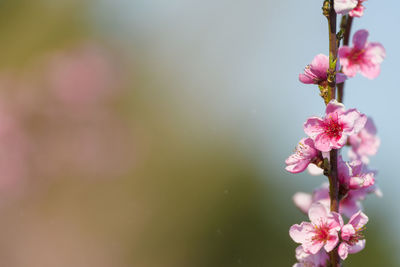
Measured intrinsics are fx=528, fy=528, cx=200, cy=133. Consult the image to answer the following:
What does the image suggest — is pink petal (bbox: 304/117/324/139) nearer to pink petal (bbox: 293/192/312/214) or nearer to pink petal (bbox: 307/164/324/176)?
pink petal (bbox: 307/164/324/176)

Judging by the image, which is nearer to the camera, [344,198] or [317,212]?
[317,212]

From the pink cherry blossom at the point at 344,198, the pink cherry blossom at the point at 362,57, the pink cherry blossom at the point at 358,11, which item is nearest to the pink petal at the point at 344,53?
the pink cherry blossom at the point at 362,57

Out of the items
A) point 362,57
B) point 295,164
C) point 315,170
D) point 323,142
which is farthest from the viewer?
point 362,57

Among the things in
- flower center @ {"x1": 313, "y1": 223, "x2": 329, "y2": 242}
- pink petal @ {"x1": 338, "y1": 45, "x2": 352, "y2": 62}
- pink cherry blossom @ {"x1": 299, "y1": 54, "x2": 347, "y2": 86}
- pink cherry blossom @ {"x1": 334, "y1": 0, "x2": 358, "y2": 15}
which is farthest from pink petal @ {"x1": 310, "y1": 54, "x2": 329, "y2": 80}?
flower center @ {"x1": 313, "y1": 223, "x2": 329, "y2": 242}

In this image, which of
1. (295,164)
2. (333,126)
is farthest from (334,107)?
(295,164)

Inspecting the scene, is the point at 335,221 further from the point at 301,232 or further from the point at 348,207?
the point at 348,207
